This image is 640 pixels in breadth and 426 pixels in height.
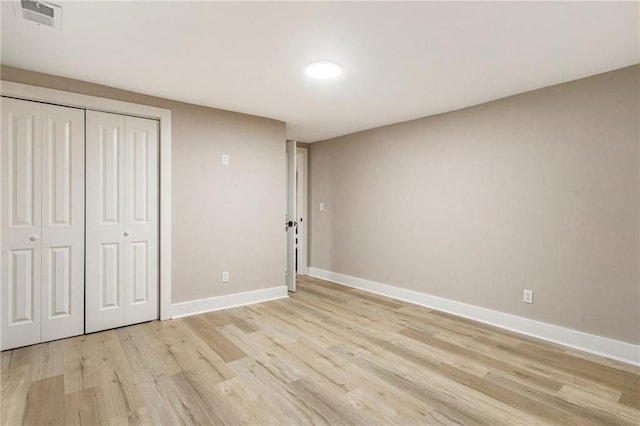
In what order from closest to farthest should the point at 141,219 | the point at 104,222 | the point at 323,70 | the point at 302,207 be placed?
the point at 323,70 < the point at 104,222 < the point at 141,219 < the point at 302,207

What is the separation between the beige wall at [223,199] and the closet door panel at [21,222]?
0.60 m

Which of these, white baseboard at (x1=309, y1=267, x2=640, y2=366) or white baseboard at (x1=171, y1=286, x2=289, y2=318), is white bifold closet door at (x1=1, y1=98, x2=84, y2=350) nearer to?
white baseboard at (x1=171, y1=286, x2=289, y2=318)

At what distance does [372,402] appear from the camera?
6.66ft

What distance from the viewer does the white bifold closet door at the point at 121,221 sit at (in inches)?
121

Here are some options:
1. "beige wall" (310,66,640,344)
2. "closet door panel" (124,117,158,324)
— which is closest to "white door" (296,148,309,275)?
"beige wall" (310,66,640,344)

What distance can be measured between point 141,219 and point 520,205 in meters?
3.85

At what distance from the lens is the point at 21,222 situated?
9.06 ft

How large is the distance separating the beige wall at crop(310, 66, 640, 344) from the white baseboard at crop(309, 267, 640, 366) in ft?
0.20

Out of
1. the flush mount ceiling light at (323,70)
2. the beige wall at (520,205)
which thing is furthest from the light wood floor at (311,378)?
the flush mount ceiling light at (323,70)

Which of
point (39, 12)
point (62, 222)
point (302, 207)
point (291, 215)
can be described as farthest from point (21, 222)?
point (302, 207)

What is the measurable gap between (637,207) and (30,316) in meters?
5.10

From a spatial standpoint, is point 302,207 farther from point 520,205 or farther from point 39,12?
point 39,12

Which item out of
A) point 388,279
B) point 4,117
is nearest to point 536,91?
point 388,279

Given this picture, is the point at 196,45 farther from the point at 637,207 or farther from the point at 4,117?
the point at 637,207
